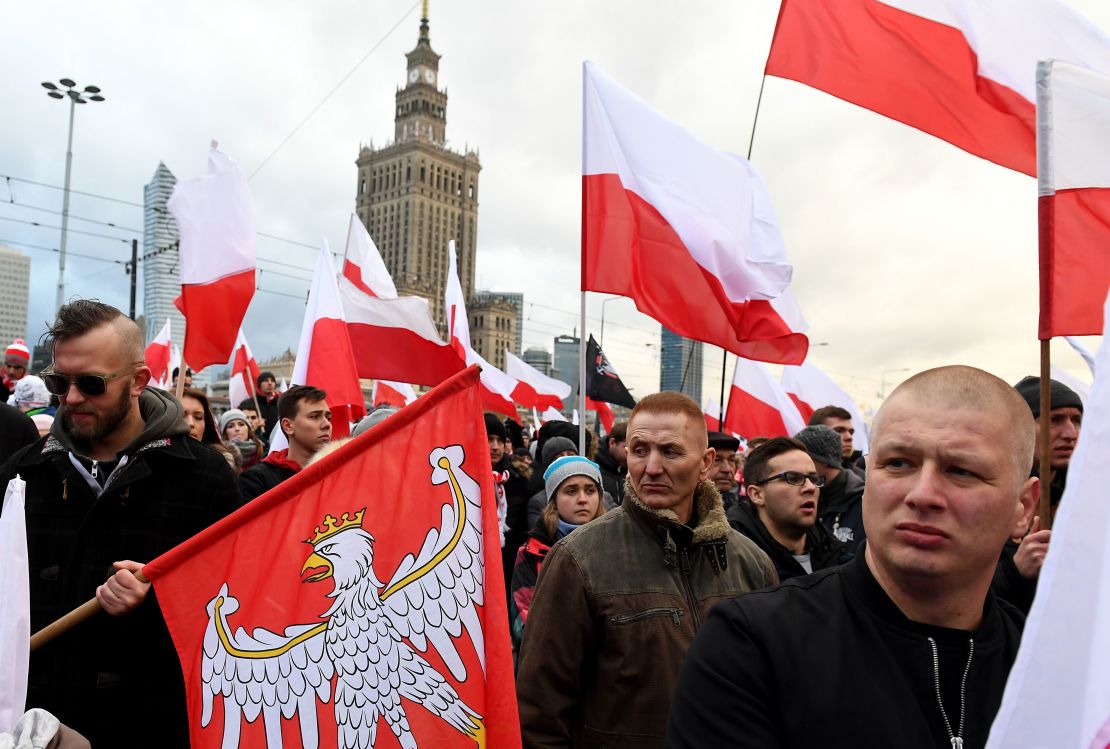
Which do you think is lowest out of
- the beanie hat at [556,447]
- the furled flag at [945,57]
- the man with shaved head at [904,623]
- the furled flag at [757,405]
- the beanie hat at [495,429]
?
the man with shaved head at [904,623]

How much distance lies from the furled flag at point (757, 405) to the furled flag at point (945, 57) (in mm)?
5954

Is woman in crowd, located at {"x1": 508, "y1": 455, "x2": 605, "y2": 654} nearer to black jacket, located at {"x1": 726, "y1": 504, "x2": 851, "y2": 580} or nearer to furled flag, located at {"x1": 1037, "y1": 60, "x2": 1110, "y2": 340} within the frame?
black jacket, located at {"x1": 726, "y1": 504, "x2": 851, "y2": 580}

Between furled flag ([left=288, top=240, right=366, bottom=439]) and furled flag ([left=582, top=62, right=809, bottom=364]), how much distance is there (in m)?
2.36

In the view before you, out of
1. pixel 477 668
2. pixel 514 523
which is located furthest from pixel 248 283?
pixel 477 668

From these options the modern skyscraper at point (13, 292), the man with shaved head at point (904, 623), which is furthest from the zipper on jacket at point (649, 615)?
the modern skyscraper at point (13, 292)

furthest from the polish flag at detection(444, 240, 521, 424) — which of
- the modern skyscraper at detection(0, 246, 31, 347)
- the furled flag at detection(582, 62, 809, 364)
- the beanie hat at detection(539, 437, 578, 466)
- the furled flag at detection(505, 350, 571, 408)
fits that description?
the modern skyscraper at detection(0, 246, 31, 347)

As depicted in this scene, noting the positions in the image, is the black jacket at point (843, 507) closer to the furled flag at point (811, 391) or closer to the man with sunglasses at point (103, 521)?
the man with sunglasses at point (103, 521)

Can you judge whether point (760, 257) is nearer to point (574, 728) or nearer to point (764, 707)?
point (574, 728)

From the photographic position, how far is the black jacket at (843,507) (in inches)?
193

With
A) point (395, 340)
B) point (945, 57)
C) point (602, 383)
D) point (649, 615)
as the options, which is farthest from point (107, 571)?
point (602, 383)

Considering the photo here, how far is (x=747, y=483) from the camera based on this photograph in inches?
173

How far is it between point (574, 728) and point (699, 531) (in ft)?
2.48

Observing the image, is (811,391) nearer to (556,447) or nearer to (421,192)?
(556,447)

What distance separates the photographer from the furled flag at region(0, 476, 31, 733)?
2158 mm
